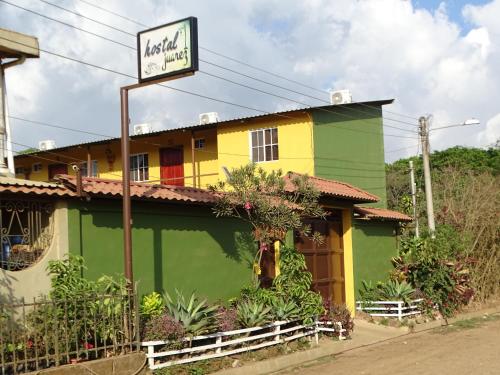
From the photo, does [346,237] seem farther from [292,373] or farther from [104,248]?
[104,248]

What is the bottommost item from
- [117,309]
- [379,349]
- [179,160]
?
[379,349]

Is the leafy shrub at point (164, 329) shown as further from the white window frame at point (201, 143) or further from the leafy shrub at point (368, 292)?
the white window frame at point (201, 143)

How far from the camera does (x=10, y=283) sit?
27.9 feet

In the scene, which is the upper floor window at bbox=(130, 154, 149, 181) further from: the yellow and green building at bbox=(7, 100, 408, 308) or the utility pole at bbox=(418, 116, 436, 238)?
the utility pole at bbox=(418, 116, 436, 238)

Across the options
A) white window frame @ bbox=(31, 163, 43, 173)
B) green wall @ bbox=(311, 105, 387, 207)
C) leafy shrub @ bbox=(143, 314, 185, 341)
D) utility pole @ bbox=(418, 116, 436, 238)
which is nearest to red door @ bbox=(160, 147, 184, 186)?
green wall @ bbox=(311, 105, 387, 207)

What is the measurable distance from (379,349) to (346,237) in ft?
12.7

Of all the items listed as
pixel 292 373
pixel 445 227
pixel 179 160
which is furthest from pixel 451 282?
pixel 179 160

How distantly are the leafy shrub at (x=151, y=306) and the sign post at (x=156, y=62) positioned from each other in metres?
0.69

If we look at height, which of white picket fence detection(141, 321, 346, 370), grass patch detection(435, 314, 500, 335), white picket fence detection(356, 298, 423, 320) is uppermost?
white picket fence detection(141, 321, 346, 370)

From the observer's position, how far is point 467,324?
51.3 feet

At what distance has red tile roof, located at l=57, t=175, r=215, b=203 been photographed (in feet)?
30.2

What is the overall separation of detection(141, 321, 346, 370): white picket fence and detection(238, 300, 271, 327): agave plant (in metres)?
0.13

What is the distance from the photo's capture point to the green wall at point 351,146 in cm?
2233

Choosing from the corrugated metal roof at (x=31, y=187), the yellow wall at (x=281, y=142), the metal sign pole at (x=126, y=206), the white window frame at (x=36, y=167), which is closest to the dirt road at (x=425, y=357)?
the metal sign pole at (x=126, y=206)
